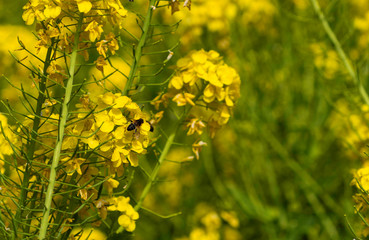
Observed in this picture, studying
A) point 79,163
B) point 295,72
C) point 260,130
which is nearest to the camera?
point 79,163

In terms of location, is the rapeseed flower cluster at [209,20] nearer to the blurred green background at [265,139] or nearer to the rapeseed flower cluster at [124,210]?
the blurred green background at [265,139]

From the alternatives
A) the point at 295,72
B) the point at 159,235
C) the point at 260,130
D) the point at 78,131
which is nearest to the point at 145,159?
the point at 159,235

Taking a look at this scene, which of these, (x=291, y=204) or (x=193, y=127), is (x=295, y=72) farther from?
→ (x=193, y=127)

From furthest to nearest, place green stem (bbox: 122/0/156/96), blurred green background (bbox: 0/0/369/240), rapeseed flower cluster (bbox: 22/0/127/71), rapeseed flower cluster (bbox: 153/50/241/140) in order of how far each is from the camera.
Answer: blurred green background (bbox: 0/0/369/240), rapeseed flower cluster (bbox: 153/50/241/140), green stem (bbox: 122/0/156/96), rapeseed flower cluster (bbox: 22/0/127/71)

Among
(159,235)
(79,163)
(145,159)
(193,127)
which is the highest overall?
(79,163)

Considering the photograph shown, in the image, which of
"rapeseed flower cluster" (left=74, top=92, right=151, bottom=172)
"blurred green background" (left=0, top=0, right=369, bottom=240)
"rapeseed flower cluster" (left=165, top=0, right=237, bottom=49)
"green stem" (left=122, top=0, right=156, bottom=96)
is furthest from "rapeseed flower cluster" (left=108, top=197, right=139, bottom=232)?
"rapeseed flower cluster" (left=165, top=0, right=237, bottom=49)

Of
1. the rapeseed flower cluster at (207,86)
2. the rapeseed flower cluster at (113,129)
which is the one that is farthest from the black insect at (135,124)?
the rapeseed flower cluster at (207,86)

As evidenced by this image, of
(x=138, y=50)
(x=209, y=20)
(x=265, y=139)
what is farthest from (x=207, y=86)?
(x=265, y=139)

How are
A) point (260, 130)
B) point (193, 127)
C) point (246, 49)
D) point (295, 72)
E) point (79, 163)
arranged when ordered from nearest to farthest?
point (79, 163), point (193, 127), point (260, 130), point (246, 49), point (295, 72)

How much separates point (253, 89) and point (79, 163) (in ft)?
6.73

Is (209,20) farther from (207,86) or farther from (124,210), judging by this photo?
(124,210)

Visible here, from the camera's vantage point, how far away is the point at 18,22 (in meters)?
4.04

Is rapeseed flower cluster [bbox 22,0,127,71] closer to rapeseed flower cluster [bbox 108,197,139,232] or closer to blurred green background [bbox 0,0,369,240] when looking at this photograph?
rapeseed flower cluster [bbox 108,197,139,232]

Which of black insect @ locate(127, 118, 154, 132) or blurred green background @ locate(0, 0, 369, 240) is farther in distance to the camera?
blurred green background @ locate(0, 0, 369, 240)
